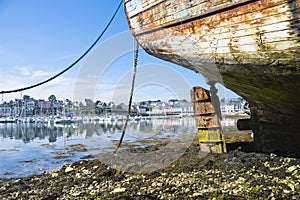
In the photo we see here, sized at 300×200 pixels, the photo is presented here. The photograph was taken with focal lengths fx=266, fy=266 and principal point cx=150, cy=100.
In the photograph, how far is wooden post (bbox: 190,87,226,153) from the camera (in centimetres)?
629

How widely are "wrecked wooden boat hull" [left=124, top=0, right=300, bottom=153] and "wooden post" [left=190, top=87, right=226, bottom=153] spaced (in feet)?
3.91

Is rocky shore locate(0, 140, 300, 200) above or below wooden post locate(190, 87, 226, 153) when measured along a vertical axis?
below

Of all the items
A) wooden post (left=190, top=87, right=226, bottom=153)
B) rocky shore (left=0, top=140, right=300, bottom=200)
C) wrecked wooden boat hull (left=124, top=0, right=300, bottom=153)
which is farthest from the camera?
wooden post (left=190, top=87, right=226, bottom=153)

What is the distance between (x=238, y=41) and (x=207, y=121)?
316 centimetres

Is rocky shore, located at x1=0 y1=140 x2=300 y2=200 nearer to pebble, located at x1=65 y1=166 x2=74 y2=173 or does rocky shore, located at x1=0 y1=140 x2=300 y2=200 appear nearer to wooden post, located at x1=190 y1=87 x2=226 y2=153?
wooden post, located at x1=190 y1=87 x2=226 y2=153

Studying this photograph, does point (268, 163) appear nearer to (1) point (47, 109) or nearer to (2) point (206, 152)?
(2) point (206, 152)

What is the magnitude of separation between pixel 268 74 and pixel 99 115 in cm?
6711

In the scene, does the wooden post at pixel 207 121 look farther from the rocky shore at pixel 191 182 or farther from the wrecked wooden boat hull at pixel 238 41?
the wrecked wooden boat hull at pixel 238 41

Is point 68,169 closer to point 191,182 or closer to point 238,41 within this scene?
point 191,182

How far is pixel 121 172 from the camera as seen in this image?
6.03m

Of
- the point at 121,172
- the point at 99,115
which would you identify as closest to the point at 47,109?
the point at 99,115


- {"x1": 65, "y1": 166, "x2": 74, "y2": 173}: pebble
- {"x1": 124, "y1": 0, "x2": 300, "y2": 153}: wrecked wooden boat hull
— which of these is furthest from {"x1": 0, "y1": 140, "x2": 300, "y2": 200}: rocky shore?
{"x1": 124, "y1": 0, "x2": 300, "y2": 153}: wrecked wooden boat hull

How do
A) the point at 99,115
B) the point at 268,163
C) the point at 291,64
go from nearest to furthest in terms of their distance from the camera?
1. the point at 291,64
2. the point at 268,163
3. the point at 99,115

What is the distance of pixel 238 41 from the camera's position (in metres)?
3.47
